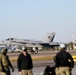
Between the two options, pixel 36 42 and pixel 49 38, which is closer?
pixel 36 42

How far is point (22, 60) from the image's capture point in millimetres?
14328

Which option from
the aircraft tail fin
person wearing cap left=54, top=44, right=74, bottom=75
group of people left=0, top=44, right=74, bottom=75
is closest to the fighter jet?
the aircraft tail fin

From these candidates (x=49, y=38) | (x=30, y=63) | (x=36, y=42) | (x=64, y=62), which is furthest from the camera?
(x=49, y=38)

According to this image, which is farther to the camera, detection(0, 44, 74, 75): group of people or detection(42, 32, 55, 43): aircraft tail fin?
detection(42, 32, 55, 43): aircraft tail fin

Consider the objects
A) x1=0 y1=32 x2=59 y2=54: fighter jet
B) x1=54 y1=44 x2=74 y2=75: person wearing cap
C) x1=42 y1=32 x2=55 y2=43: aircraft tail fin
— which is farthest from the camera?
x1=42 y1=32 x2=55 y2=43: aircraft tail fin

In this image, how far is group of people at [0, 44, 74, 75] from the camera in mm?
13570

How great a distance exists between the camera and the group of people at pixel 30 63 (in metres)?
13.6

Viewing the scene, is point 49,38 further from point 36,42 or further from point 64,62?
point 64,62

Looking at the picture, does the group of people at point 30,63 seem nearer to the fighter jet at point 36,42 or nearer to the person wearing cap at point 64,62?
the person wearing cap at point 64,62

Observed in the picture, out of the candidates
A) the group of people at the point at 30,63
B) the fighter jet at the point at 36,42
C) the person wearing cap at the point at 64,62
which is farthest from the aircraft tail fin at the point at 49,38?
the person wearing cap at the point at 64,62

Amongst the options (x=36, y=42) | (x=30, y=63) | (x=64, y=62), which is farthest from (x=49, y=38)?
(x=64, y=62)

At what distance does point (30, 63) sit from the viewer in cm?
1436

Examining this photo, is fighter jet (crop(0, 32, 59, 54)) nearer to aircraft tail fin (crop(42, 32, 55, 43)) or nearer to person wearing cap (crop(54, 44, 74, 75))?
aircraft tail fin (crop(42, 32, 55, 43))

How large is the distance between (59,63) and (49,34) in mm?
98708
